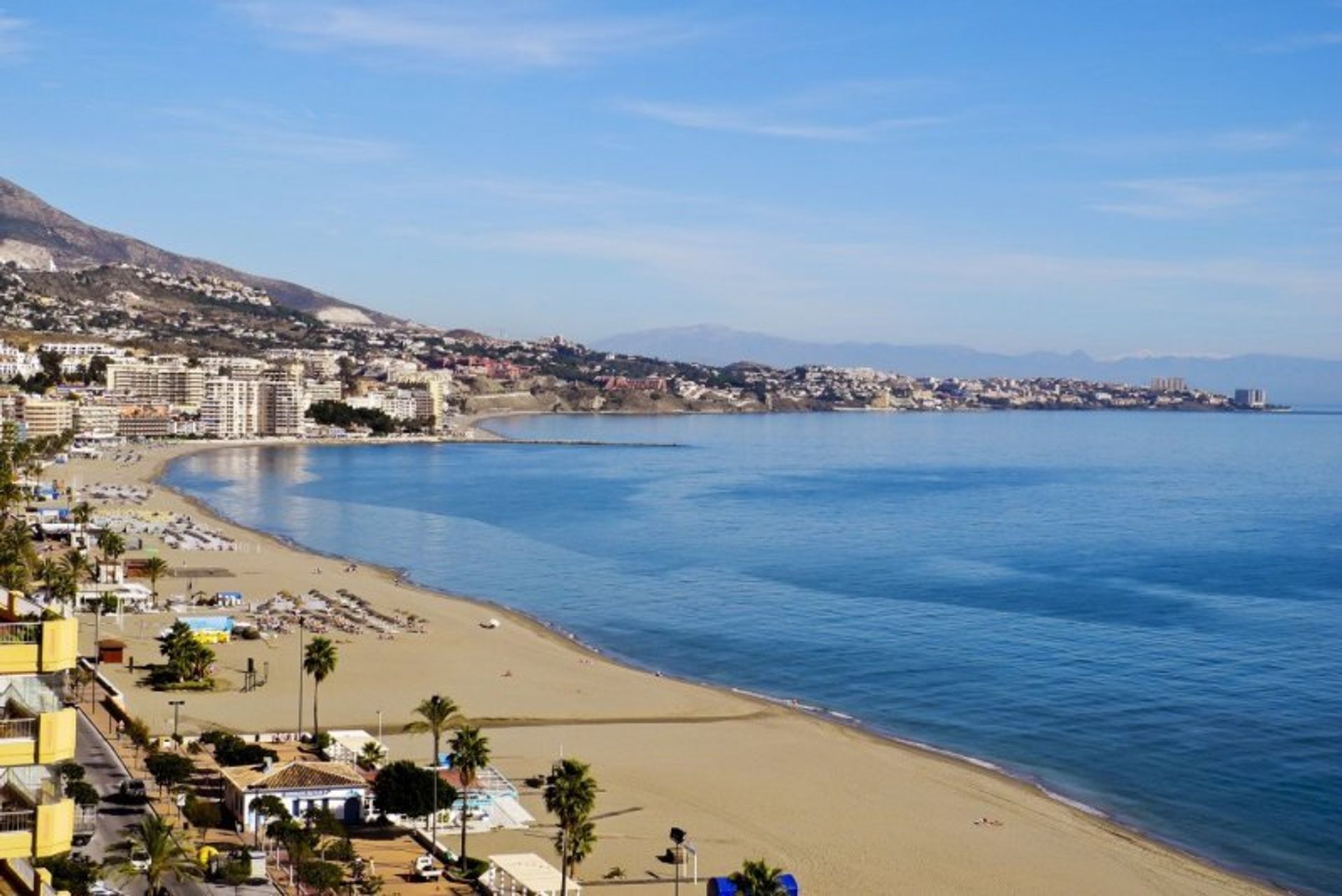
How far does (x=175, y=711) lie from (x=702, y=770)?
30.3 feet

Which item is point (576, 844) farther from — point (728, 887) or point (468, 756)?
point (468, 756)

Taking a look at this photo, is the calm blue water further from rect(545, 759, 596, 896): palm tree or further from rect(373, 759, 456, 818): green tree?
rect(373, 759, 456, 818): green tree

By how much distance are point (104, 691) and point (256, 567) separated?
65.2 ft

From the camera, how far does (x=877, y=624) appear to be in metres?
Result: 39.5

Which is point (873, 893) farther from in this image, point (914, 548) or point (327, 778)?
point (914, 548)

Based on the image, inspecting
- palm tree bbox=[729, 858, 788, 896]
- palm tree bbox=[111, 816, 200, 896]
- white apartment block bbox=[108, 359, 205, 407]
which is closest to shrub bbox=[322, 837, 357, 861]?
palm tree bbox=[111, 816, 200, 896]

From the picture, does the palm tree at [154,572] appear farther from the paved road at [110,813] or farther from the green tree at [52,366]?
the green tree at [52,366]

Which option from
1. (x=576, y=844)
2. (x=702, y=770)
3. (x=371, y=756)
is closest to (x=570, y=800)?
(x=576, y=844)

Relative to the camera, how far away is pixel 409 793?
20.5 metres

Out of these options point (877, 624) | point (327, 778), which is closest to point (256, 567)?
point (877, 624)

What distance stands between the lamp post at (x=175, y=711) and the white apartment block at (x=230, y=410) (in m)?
90.5

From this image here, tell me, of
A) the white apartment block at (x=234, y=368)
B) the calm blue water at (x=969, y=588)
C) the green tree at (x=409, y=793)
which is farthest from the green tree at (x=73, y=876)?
the white apartment block at (x=234, y=368)

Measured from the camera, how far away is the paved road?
659 inches

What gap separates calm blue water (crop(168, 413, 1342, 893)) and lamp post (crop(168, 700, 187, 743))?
431 inches
